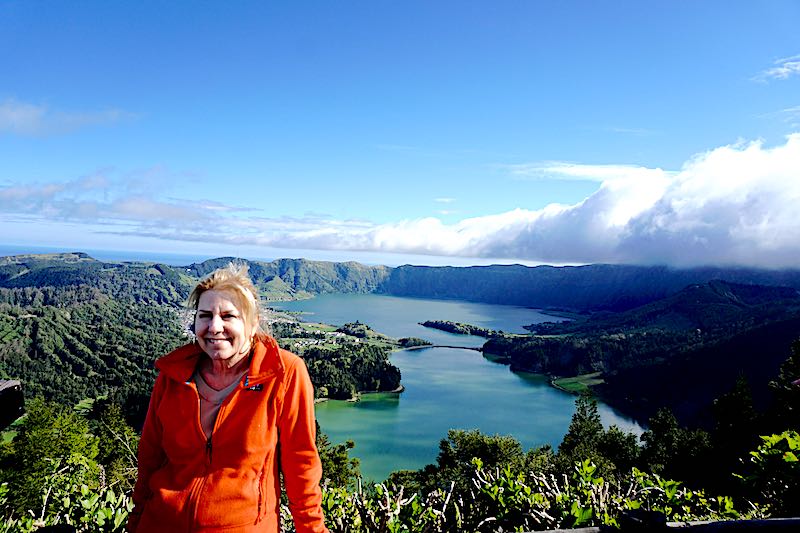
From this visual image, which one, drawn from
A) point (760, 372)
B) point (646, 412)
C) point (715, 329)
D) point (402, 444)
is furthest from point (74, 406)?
point (715, 329)

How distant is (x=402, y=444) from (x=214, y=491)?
5806cm

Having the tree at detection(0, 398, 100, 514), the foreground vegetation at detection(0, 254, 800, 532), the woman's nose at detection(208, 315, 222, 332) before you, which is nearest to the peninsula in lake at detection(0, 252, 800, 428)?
the foreground vegetation at detection(0, 254, 800, 532)

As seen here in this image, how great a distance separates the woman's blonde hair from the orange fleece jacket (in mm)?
127

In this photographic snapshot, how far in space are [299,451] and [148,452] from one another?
2.19 ft

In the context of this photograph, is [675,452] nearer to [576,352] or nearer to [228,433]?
[228,433]

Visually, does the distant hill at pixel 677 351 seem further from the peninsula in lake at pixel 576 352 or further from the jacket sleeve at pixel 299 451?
the jacket sleeve at pixel 299 451

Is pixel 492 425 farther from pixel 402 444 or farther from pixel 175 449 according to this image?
pixel 175 449

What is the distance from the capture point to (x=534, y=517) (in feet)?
9.91

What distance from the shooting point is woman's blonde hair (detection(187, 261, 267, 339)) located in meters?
2.09

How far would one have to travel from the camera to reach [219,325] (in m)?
2.04

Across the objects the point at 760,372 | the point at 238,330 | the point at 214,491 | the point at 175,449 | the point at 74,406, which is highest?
the point at 238,330

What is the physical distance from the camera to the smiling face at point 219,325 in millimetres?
2043

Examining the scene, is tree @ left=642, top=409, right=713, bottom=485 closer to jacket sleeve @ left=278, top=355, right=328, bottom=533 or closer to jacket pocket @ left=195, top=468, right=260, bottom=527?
jacket sleeve @ left=278, top=355, right=328, bottom=533

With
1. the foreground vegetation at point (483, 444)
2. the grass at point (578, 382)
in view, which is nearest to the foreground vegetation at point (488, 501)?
the foreground vegetation at point (483, 444)
